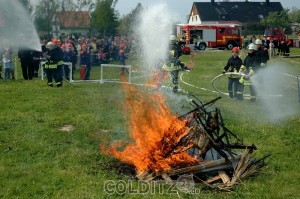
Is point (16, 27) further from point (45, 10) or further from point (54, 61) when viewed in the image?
point (45, 10)

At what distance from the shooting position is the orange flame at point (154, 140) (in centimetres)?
681

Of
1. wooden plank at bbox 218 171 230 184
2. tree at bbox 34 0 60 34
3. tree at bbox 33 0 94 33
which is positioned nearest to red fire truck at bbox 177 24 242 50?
tree at bbox 33 0 94 33

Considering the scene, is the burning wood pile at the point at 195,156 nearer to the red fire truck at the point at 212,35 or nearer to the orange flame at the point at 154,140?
the orange flame at the point at 154,140

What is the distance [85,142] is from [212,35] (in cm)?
3866

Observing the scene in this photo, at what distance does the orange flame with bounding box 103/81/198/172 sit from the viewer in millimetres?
6809

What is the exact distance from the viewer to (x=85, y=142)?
8.95m

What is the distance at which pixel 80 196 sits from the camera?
20.2ft

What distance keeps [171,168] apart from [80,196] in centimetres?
148

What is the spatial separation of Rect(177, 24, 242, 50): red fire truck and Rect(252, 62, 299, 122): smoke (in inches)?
1105

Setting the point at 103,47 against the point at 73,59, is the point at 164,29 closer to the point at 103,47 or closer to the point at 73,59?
the point at 73,59

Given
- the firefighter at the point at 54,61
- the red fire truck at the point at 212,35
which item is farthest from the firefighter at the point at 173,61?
the red fire truck at the point at 212,35

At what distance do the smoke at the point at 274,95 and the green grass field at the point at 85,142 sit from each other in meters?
0.08

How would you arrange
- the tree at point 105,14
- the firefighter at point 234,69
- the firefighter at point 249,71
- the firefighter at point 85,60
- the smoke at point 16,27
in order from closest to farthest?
the firefighter at point 249,71 < the firefighter at point 234,69 < the smoke at point 16,27 < the firefighter at point 85,60 < the tree at point 105,14

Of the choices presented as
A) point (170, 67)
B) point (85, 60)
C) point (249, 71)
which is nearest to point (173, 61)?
point (170, 67)
